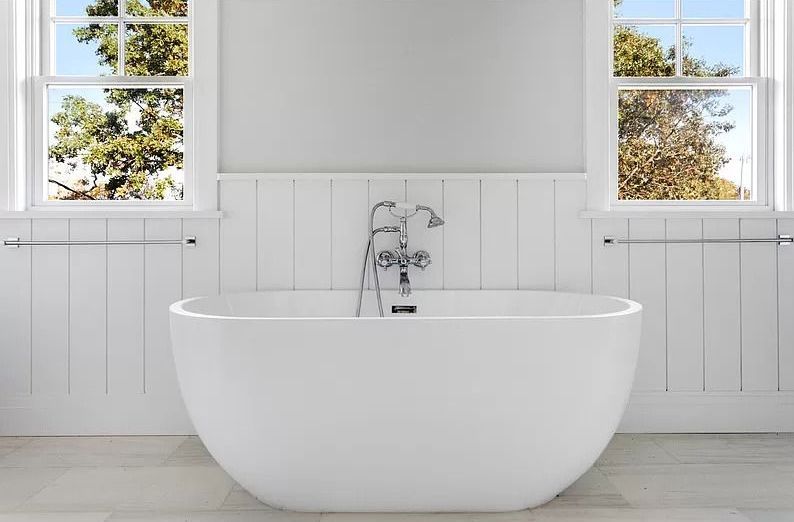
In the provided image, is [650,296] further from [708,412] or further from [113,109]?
[113,109]

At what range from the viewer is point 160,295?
2.64 metres

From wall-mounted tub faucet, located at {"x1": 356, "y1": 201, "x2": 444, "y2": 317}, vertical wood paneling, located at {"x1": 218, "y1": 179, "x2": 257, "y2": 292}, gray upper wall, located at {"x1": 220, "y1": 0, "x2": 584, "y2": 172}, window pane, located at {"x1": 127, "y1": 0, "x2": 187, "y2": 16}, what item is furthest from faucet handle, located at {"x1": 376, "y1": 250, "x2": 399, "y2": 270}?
window pane, located at {"x1": 127, "y1": 0, "x2": 187, "y2": 16}

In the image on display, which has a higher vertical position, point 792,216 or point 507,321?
point 792,216

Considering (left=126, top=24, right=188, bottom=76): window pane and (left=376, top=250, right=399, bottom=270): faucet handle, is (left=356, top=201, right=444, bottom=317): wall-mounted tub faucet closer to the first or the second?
(left=376, top=250, right=399, bottom=270): faucet handle

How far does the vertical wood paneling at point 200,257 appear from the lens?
2646 millimetres

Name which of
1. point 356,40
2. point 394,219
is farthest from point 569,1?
point 394,219

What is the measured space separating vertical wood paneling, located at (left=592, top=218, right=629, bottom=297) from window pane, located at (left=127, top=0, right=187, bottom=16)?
2.04 meters

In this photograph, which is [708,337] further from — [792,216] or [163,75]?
[163,75]

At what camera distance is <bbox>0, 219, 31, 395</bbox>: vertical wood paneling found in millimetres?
2619

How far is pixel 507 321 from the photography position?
→ 167cm

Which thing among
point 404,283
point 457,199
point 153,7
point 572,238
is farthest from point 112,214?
point 572,238

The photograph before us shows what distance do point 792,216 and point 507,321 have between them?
1.73m

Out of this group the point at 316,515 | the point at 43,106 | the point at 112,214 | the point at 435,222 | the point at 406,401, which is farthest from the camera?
the point at 43,106

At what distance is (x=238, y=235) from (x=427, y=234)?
796 millimetres
